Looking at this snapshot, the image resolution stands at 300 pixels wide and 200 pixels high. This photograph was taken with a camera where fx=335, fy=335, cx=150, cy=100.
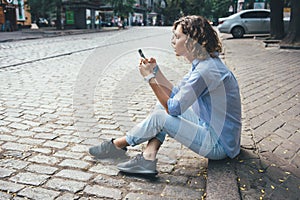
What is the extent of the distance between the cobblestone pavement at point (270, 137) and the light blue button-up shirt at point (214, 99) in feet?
1.07

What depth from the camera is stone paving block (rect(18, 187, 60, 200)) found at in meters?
2.61

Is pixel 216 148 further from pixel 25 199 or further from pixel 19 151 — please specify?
pixel 19 151

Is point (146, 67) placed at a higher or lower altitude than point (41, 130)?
higher

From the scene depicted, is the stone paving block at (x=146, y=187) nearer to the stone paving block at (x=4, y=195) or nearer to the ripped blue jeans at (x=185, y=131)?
the ripped blue jeans at (x=185, y=131)

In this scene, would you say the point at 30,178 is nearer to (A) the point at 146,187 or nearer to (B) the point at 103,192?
(B) the point at 103,192

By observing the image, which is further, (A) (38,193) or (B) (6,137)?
(B) (6,137)

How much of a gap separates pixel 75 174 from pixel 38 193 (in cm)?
40

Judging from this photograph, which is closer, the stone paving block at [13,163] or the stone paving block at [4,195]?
the stone paving block at [4,195]

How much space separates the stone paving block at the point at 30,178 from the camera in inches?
112

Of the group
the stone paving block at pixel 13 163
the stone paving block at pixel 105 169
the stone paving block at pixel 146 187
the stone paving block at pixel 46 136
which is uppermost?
the stone paving block at pixel 46 136

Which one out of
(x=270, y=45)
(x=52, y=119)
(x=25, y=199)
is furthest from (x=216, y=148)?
(x=270, y=45)

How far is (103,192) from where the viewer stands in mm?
2697

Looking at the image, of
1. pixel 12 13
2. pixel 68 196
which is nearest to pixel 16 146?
pixel 68 196

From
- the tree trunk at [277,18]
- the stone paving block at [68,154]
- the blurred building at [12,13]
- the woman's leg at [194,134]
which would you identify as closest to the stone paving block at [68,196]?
the stone paving block at [68,154]
